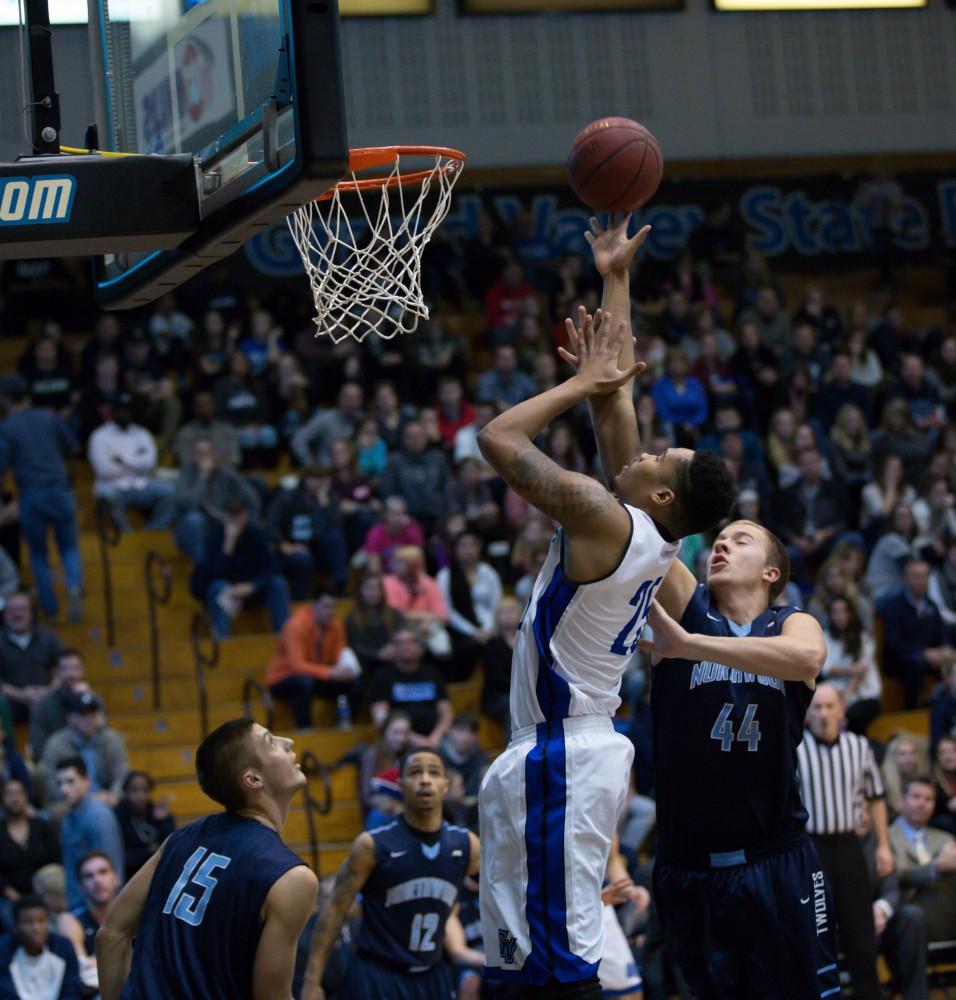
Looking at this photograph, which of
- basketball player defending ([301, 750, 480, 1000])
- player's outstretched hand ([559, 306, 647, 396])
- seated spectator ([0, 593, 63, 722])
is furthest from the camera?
seated spectator ([0, 593, 63, 722])

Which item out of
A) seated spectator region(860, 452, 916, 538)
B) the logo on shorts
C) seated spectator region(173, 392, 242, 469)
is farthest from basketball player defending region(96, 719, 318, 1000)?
seated spectator region(860, 452, 916, 538)

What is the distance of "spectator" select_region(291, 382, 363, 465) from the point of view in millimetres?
15633

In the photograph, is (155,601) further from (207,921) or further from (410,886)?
(207,921)

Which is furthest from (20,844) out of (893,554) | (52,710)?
(893,554)

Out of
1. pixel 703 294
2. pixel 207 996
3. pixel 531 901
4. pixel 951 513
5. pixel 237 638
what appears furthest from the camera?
pixel 703 294

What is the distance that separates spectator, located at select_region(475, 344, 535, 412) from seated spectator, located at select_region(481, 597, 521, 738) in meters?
3.50

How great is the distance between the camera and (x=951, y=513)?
1542 cm

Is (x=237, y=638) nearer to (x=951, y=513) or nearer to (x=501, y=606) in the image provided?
(x=501, y=606)

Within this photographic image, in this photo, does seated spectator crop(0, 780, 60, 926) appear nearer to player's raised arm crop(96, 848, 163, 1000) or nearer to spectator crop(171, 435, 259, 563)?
spectator crop(171, 435, 259, 563)

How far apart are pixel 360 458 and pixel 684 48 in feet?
25.3

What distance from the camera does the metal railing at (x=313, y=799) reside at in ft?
39.3

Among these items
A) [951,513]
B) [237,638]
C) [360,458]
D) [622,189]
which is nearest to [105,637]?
[237,638]

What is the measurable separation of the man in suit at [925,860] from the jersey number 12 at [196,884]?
7.07m

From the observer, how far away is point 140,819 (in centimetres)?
1134
